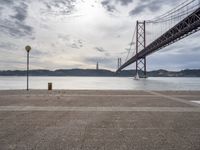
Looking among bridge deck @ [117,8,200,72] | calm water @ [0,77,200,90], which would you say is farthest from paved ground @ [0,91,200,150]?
bridge deck @ [117,8,200,72]

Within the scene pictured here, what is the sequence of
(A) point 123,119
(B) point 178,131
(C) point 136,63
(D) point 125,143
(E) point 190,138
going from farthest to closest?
(C) point 136,63 < (A) point 123,119 < (B) point 178,131 < (E) point 190,138 < (D) point 125,143

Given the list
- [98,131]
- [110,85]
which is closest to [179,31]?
[110,85]

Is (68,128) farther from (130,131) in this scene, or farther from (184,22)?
(184,22)

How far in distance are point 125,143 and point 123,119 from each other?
7.75 ft

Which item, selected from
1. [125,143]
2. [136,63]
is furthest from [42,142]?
[136,63]

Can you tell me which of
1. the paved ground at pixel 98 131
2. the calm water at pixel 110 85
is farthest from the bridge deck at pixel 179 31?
the paved ground at pixel 98 131

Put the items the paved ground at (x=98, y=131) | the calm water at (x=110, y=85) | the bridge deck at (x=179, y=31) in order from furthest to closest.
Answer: the bridge deck at (x=179, y=31)
the calm water at (x=110, y=85)
the paved ground at (x=98, y=131)

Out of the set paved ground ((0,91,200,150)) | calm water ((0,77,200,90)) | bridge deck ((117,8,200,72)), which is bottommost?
calm water ((0,77,200,90))

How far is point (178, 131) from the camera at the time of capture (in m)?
5.53

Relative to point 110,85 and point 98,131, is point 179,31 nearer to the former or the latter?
point 110,85

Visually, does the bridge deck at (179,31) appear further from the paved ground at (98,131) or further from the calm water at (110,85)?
the paved ground at (98,131)

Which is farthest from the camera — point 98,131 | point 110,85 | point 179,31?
point 110,85

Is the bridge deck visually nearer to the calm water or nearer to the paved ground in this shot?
the calm water

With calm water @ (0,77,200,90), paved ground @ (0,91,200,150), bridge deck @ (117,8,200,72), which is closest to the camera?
paved ground @ (0,91,200,150)
